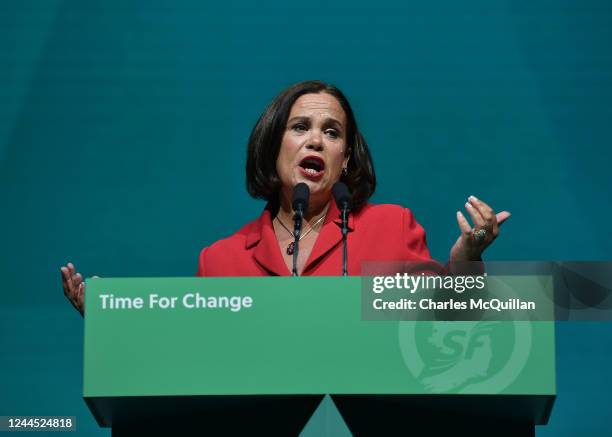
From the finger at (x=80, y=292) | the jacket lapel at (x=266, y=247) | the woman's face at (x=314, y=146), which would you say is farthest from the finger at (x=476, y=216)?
the finger at (x=80, y=292)

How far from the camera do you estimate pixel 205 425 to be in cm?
245

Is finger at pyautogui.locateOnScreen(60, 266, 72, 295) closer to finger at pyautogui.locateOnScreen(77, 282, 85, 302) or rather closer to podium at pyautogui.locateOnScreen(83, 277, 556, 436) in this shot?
finger at pyautogui.locateOnScreen(77, 282, 85, 302)

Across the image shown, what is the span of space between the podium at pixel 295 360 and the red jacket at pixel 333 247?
77cm

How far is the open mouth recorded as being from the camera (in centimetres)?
341

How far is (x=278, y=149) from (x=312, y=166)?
0.40ft

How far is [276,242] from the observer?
Answer: 10.8 feet

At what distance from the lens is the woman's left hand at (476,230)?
2.79 metres

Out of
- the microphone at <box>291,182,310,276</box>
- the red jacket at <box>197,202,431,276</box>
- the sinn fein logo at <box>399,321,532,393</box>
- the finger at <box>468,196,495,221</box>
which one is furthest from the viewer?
the red jacket at <box>197,202,431,276</box>

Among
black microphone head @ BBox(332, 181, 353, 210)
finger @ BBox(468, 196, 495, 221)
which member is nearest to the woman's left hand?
finger @ BBox(468, 196, 495, 221)

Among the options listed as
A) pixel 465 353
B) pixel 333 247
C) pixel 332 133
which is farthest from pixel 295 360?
pixel 332 133

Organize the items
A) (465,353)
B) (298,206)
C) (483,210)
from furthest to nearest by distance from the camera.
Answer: (298,206)
(483,210)
(465,353)

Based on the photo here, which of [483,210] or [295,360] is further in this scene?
[483,210]

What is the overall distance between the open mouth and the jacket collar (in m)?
0.11

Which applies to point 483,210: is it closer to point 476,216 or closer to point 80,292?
point 476,216
